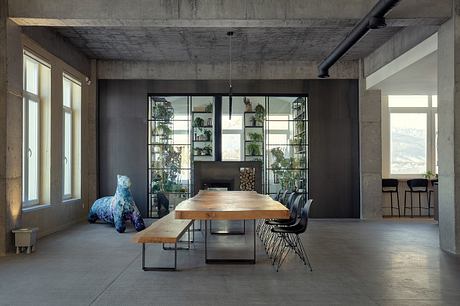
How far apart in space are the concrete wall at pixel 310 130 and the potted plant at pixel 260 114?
1.55ft

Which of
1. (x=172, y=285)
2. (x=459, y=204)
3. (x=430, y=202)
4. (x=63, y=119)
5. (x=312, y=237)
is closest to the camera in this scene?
(x=172, y=285)

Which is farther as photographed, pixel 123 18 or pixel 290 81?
pixel 290 81

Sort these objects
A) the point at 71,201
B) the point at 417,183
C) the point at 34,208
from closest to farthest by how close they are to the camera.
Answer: the point at 34,208
the point at 71,201
the point at 417,183

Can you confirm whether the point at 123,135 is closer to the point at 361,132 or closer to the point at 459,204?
the point at 361,132

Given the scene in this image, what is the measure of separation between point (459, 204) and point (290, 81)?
20.4 feet

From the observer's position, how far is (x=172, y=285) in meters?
5.31

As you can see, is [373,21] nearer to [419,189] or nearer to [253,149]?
[253,149]

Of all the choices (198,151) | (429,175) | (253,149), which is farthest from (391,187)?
(198,151)

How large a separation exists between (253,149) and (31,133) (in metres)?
5.72

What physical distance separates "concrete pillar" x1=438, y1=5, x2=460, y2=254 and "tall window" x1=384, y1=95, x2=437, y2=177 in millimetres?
6234

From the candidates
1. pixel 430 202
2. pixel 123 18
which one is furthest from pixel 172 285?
pixel 430 202

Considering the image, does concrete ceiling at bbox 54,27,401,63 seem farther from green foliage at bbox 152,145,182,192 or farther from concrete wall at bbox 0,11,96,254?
green foliage at bbox 152,145,182,192

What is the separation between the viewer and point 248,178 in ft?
41.5

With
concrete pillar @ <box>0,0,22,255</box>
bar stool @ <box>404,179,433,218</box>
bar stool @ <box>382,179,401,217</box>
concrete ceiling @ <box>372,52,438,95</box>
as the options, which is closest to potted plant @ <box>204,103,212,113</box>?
concrete ceiling @ <box>372,52,438,95</box>
